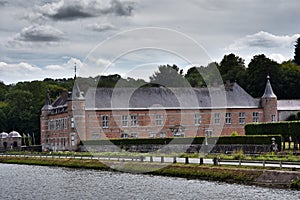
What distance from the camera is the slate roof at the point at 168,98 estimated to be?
197 ft

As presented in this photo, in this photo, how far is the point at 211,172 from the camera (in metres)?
28.8

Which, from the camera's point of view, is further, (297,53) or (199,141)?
(297,53)

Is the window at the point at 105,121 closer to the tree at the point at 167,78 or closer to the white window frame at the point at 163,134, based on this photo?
the white window frame at the point at 163,134

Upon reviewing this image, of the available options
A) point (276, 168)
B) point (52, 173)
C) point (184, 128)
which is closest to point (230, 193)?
point (276, 168)

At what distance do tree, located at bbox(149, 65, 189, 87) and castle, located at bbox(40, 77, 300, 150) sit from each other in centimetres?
2882

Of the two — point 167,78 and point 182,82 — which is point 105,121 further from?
point 167,78

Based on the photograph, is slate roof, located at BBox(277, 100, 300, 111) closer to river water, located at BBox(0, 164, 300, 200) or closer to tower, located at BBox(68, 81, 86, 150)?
tower, located at BBox(68, 81, 86, 150)

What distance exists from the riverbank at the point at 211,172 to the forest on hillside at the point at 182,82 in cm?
2600

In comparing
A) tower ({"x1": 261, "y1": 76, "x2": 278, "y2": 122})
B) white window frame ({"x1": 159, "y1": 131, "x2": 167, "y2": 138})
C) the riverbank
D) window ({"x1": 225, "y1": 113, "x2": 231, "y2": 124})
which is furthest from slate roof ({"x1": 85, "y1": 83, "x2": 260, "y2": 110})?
the riverbank

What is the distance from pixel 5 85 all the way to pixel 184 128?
64296 mm

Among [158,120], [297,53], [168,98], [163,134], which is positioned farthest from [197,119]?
[297,53]

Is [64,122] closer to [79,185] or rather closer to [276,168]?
[79,185]

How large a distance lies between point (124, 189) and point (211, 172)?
4915 millimetres

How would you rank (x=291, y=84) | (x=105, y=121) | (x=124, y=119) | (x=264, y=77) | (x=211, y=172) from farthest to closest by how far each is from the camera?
(x=264, y=77)
(x=291, y=84)
(x=124, y=119)
(x=105, y=121)
(x=211, y=172)
